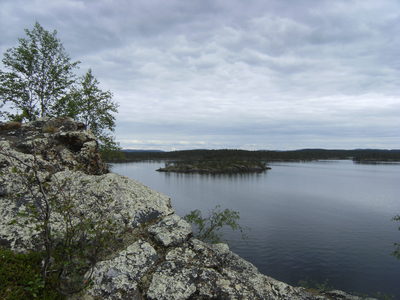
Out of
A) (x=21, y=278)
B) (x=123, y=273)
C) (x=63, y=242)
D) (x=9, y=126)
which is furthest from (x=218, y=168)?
(x=21, y=278)

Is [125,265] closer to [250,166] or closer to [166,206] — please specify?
[166,206]

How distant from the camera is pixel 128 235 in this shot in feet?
21.4

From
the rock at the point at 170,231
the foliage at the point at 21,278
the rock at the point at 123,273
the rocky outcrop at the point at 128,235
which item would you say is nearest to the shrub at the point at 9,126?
the rocky outcrop at the point at 128,235

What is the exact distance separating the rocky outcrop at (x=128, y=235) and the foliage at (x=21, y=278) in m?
0.35

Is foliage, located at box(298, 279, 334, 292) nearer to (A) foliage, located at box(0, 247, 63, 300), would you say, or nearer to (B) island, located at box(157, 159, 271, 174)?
(A) foliage, located at box(0, 247, 63, 300)

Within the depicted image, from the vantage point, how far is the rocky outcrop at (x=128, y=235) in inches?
209

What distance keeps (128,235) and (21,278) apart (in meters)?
2.34

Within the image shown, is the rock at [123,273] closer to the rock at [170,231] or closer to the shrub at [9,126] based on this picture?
the rock at [170,231]

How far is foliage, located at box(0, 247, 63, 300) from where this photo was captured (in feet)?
14.7

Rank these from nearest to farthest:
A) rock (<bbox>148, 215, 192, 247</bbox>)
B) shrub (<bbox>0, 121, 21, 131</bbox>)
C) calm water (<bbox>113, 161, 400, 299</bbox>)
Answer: rock (<bbox>148, 215, 192, 247</bbox>)
shrub (<bbox>0, 121, 21, 131</bbox>)
calm water (<bbox>113, 161, 400, 299</bbox>)

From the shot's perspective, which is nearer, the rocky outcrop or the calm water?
the rocky outcrop

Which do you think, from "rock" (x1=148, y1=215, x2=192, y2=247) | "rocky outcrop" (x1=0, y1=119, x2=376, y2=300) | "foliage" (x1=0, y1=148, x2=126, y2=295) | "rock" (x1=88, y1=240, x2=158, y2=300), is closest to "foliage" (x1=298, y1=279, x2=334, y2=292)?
"rocky outcrop" (x1=0, y1=119, x2=376, y2=300)

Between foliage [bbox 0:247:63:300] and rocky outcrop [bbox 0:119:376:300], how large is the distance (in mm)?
349

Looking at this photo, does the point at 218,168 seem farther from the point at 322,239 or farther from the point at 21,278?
the point at 21,278
